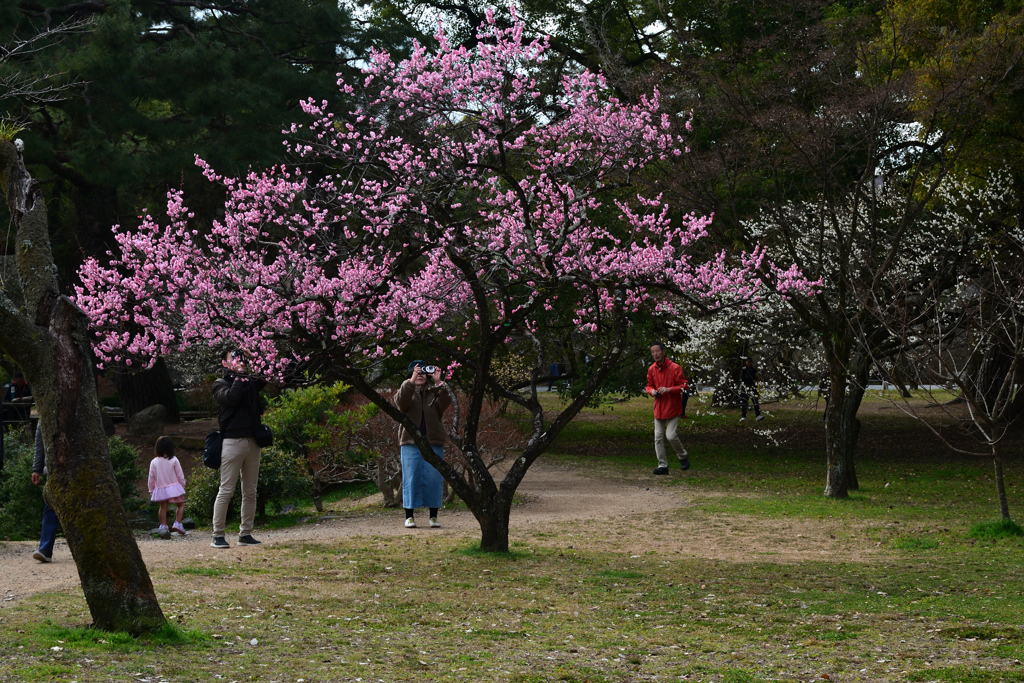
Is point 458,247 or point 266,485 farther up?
point 458,247

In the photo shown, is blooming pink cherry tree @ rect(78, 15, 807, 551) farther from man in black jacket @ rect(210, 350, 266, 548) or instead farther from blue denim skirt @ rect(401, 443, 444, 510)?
blue denim skirt @ rect(401, 443, 444, 510)

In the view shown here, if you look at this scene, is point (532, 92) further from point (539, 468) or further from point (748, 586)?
point (539, 468)

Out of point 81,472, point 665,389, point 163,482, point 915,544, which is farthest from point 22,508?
point 915,544

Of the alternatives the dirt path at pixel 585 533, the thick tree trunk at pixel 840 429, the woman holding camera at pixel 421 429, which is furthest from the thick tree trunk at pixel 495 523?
the thick tree trunk at pixel 840 429

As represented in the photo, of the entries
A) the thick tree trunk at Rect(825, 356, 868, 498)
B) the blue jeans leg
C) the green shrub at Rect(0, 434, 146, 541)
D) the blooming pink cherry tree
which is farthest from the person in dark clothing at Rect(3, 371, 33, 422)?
the thick tree trunk at Rect(825, 356, 868, 498)

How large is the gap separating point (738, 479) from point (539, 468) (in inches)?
146

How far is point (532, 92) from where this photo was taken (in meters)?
8.58

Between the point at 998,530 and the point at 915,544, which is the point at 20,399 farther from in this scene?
the point at 998,530

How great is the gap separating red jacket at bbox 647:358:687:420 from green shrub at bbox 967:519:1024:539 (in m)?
4.91

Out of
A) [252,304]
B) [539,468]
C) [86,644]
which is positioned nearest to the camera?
[86,644]

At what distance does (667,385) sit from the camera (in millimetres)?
13805

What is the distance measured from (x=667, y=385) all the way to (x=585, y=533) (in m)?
4.21

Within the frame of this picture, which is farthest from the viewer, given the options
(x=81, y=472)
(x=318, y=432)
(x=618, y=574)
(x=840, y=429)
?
(x=318, y=432)


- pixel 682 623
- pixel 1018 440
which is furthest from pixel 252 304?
pixel 1018 440
